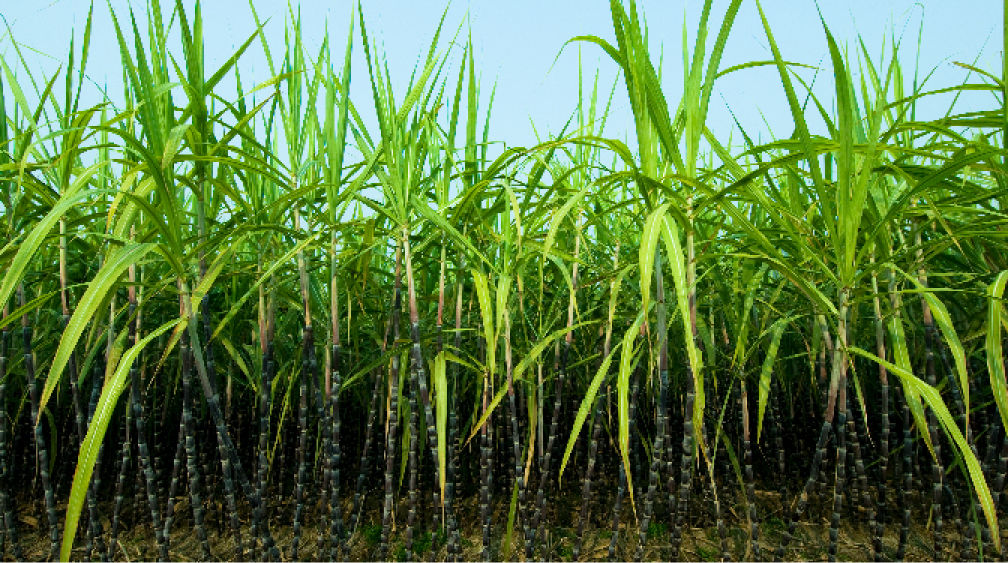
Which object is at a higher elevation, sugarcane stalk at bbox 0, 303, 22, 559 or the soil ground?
sugarcane stalk at bbox 0, 303, 22, 559

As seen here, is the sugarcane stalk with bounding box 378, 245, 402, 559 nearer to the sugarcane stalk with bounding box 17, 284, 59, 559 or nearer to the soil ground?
the soil ground

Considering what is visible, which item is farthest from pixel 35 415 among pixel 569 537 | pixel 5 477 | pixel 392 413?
pixel 569 537

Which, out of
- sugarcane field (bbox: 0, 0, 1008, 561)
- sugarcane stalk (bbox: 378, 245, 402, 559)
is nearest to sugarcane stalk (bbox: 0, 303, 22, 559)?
sugarcane field (bbox: 0, 0, 1008, 561)

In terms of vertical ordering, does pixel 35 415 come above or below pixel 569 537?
above

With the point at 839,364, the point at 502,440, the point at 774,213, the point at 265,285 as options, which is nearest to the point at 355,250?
the point at 265,285

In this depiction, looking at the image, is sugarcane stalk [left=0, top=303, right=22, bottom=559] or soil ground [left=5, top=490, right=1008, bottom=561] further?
soil ground [left=5, top=490, right=1008, bottom=561]

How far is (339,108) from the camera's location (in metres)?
1.24

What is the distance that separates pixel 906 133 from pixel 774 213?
644 mm

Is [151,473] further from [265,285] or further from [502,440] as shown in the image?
[502,440]

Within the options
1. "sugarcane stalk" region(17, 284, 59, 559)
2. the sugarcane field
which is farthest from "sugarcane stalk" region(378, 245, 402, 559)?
"sugarcane stalk" region(17, 284, 59, 559)

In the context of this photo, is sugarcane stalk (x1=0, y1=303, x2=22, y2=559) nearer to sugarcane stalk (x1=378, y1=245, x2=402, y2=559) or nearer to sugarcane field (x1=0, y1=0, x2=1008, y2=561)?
sugarcane field (x1=0, y1=0, x2=1008, y2=561)

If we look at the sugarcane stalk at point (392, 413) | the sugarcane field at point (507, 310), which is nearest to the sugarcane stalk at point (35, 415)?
the sugarcane field at point (507, 310)

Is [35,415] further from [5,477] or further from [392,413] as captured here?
[392,413]

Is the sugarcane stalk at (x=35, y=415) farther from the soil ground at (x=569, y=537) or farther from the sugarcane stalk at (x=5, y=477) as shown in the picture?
the soil ground at (x=569, y=537)
